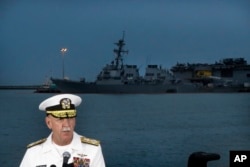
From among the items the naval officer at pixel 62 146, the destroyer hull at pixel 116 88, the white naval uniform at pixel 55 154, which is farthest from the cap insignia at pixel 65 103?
the destroyer hull at pixel 116 88

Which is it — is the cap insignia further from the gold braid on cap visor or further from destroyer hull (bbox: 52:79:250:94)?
destroyer hull (bbox: 52:79:250:94)

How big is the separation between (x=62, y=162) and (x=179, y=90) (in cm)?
8546

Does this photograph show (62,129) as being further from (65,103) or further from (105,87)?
(105,87)

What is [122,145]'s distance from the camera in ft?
65.8

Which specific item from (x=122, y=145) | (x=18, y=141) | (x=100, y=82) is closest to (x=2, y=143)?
(x=18, y=141)

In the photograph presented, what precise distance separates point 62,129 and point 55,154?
94 millimetres

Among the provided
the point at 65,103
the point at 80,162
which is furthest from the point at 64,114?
the point at 80,162

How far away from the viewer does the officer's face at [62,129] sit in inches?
66.6

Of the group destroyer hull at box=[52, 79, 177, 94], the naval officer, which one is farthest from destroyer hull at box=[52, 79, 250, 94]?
the naval officer

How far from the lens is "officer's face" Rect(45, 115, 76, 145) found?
169cm

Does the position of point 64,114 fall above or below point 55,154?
above

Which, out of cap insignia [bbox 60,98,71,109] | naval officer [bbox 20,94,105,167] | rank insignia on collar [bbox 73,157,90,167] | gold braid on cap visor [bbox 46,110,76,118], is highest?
cap insignia [bbox 60,98,71,109]

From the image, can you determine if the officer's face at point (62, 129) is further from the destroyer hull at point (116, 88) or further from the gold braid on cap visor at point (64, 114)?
the destroyer hull at point (116, 88)

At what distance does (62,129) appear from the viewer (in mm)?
1690
